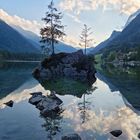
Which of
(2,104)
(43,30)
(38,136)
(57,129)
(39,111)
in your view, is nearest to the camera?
(38,136)

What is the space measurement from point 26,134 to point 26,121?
3.90 metres

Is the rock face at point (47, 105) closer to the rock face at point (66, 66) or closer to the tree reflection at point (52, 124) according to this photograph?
the tree reflection at point (52, 124)

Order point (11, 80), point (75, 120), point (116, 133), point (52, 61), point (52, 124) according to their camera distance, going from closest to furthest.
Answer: point (116, 133)
point (52, 124)
point (75, 120)
point (11, 80)
point (52, 61)

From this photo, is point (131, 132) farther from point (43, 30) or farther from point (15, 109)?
point (43, 30)

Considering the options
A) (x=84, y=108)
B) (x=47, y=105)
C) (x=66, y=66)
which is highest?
(x=47, y=105)

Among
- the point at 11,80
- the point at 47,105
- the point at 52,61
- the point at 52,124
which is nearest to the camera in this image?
the point at 52,124

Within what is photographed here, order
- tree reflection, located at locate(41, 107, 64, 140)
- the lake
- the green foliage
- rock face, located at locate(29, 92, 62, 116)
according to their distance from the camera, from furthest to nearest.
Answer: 1. the green foliage
2. rock face, located at locate(29, 92, 62, 116)
3. tree reflection, located at locate(41, 107, 64, 140)
4. the lake

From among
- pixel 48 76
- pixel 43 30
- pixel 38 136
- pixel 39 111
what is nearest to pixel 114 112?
pixel 39 111

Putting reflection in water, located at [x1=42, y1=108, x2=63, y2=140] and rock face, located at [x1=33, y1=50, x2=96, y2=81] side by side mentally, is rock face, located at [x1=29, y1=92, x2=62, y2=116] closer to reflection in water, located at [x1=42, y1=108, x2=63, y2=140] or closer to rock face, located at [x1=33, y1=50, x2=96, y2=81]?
reflection in water, located at [x1=42, y1=108, x2=63, y2=140]

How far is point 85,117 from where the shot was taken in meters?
25.7

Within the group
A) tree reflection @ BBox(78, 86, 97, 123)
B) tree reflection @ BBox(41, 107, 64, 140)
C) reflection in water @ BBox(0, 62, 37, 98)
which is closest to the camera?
tree reflection @ BBox(41, 107, 64, 140)

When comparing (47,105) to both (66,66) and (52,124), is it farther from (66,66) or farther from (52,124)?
(66,66)

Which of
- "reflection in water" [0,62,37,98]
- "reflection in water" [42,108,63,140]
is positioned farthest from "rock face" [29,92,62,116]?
"reflection in water" [0,62,37,98]

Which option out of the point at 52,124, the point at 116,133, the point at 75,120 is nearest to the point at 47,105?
the point at 75,120
